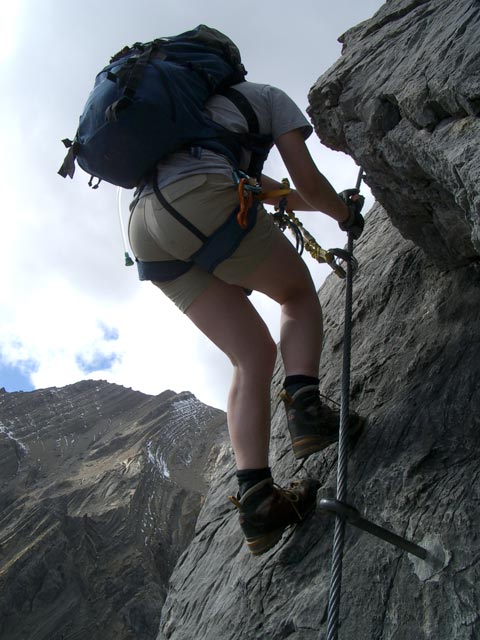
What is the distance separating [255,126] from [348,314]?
1.33 metres

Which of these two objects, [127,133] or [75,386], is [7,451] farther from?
[127,133]

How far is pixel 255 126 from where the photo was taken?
11.5 ft

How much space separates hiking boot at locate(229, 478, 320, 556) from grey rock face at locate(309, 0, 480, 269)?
1784mm

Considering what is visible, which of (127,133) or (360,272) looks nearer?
(127,133)

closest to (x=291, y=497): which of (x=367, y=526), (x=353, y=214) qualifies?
(x=367, y=526)

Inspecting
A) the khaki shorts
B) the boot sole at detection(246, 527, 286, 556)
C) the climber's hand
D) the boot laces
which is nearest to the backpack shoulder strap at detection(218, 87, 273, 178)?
the khaki shorts

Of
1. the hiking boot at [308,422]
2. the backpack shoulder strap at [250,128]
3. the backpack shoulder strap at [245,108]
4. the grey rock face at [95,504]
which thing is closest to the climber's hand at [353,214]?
the backpack shoulder strap at [250,128]

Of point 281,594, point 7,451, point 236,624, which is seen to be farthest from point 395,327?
point 7,451

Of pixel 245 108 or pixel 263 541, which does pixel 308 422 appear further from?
pixel 245 108

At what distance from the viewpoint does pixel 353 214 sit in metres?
4.05

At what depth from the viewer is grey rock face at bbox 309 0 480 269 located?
236 centimetres

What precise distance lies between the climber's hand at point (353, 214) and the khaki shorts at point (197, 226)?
2.49 feet

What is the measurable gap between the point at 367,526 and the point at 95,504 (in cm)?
3753

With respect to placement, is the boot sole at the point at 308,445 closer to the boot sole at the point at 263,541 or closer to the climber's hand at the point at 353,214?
the boot sole at the point at 263,541
